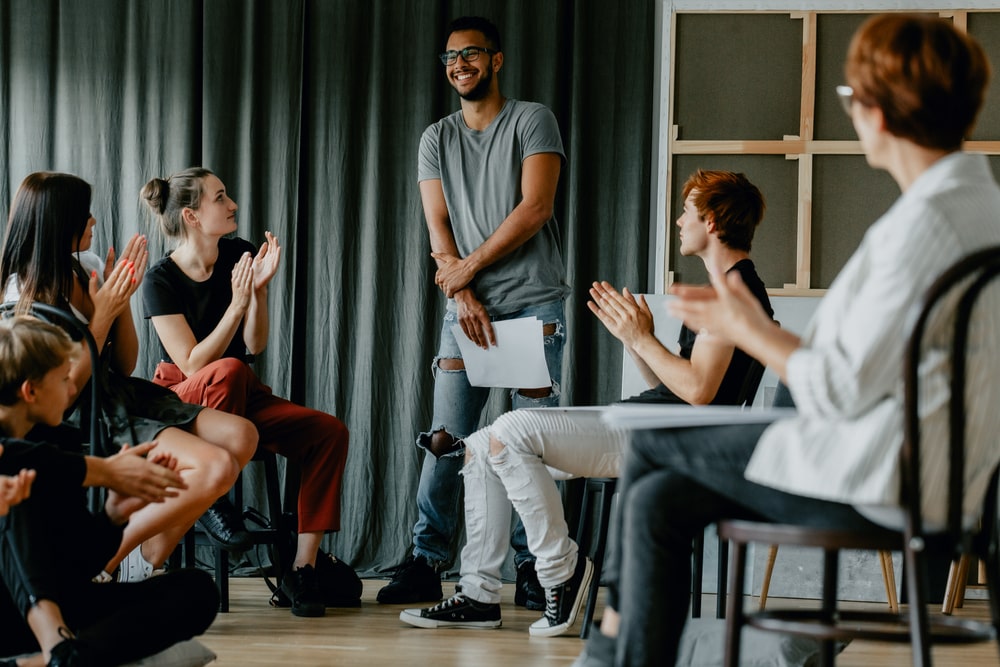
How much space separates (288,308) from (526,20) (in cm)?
135

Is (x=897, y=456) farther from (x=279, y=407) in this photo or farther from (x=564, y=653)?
(x=279, y=407)

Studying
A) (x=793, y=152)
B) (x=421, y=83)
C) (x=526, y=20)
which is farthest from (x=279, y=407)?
(x=793, y=152)

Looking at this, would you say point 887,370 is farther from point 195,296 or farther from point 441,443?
point 195,296

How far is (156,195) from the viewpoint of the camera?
3316mm

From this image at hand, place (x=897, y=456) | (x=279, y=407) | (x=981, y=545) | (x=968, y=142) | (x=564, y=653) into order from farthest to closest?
(x=968, y=142), (x=279, y=407), (x=564, y=653), (x=981, y=545), (x=897, y=456)

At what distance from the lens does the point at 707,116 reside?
3.99 metres

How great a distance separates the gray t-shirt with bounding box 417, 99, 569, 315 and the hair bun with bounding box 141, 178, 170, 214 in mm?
777

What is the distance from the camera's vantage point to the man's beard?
333cm

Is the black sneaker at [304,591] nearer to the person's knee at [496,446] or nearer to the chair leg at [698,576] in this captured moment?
the person's knee at [496,446]

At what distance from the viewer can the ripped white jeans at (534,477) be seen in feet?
8.48

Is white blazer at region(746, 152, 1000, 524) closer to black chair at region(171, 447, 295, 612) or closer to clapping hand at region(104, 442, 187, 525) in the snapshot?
clapping hand at region(104, 442, 187, 525)

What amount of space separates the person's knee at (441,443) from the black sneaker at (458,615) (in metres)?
0.54

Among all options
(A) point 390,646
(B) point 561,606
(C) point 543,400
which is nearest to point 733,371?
(B) point 561,606

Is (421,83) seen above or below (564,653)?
above
